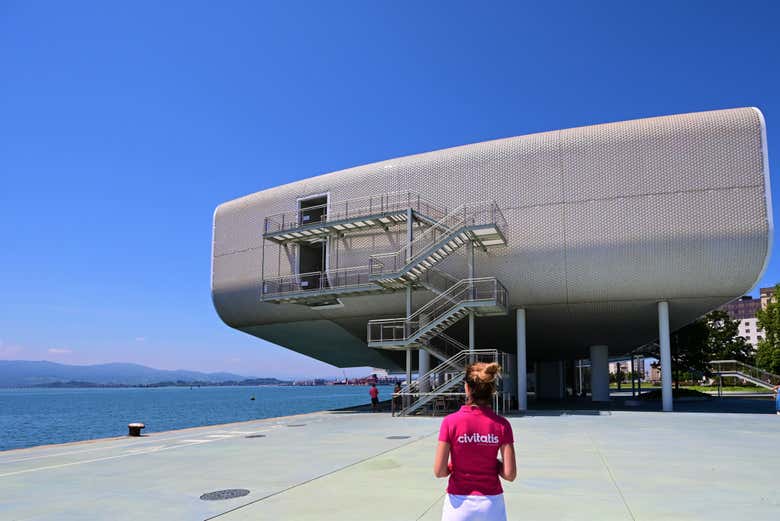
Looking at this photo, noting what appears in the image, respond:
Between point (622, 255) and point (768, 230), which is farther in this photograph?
point (622, 255)

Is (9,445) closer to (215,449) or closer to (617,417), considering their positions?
(215,449)

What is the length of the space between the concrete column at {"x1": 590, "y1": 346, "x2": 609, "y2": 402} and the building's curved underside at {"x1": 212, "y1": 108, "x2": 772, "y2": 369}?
601cm

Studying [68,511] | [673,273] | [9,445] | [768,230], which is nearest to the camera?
[68,511]

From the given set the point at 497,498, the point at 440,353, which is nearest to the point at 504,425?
the point at 497,498

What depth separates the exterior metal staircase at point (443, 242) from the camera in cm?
2967

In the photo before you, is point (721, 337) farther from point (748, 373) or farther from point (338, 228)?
point (338, 228)

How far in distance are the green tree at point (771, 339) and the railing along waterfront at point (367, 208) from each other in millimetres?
52453

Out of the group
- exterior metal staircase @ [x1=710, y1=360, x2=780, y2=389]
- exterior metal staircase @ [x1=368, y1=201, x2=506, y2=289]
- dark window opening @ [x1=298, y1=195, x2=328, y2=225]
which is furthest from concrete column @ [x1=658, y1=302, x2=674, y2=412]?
dark window opening @ [x1=298, y1=195, x2=328, y2=225]

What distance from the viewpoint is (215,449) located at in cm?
1608

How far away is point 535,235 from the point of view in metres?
31.7

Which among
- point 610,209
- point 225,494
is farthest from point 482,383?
point 610,209

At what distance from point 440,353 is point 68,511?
23042mm

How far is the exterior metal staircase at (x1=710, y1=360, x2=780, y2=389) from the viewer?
40.8 m

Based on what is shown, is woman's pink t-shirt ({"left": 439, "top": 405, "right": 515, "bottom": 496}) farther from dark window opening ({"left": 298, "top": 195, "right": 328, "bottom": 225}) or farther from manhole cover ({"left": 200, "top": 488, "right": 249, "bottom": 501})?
dark window opening ({"left": 298, "top": 195, "right": 328, "bottom": 225})
